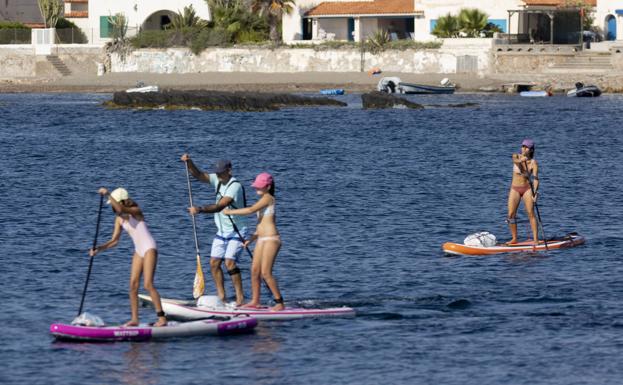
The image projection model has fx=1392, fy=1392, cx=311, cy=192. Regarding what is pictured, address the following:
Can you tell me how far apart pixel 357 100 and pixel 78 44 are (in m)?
29.2

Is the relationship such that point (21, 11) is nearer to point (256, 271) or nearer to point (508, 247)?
point (508, 247)

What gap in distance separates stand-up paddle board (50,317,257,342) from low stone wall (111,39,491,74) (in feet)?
252

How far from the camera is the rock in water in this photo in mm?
87812

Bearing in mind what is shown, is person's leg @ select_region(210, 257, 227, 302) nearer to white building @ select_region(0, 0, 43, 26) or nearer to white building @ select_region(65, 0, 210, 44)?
white building @ select_region(65, 0, 210, 44)

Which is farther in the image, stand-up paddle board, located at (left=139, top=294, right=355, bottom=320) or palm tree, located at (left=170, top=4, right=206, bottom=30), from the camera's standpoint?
palm tree, located at (left=170, top=4, right=206, bottom=30)

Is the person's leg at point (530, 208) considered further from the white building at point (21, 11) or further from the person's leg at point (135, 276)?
the white building at point (21, 11)

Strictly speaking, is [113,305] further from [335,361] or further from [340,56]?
[340,56]

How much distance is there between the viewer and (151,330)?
73.3ft

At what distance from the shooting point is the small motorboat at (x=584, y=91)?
9475cm

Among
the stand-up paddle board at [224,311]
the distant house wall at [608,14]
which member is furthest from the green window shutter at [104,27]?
the stand-up paddle board at [224,311]

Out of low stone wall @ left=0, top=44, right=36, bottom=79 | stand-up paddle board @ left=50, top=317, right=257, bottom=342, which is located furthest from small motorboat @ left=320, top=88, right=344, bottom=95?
stand-up paddle board @ left=50, top=317, right=257, bottom=342

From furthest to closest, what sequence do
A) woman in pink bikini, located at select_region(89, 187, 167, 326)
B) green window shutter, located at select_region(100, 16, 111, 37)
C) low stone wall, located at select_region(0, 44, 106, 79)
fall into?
1. green window shutter, located at select_region(100, 16, 111, 37)
2. low stone wall, located at select_region(0, 44, 106, 79)
3. woman in pink bikini, located at select_region(89, 187, 167, 326)

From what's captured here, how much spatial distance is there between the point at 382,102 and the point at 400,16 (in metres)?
20.2

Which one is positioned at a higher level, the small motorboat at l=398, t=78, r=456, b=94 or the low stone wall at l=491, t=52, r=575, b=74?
the low stone wall at l=491, t=52, r=575, b=74
